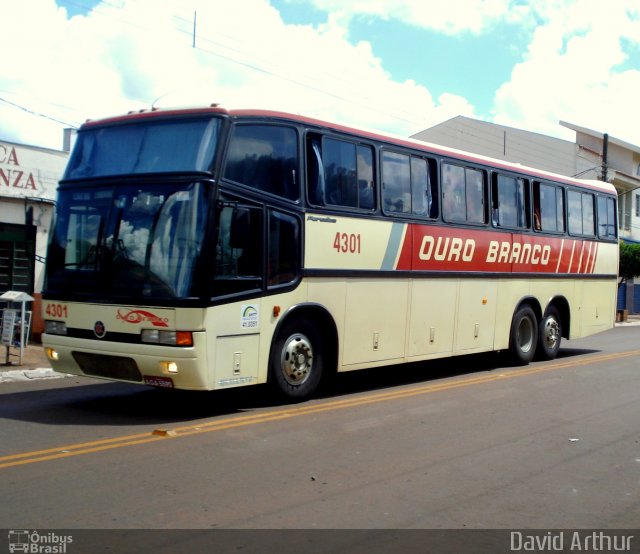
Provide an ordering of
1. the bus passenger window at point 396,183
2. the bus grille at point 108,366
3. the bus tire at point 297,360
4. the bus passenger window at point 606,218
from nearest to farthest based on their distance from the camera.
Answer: the bus grille at point 108,366
the bus tire at point 297,360
the bus passenger window at point 396,183
the bus passenger window at point 606,218

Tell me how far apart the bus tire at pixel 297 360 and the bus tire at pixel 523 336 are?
17.7ft

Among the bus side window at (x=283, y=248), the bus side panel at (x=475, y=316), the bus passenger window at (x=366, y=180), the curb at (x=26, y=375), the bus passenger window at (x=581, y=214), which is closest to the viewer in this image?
the bus side window at (x=283, y=248)

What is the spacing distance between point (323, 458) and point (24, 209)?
1233cm

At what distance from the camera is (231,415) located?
9.21 meters

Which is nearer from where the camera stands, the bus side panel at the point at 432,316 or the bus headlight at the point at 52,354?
the bus headlight at the point at 52,354

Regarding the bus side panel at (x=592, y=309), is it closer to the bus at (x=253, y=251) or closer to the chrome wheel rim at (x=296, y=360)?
the bus at (x=253, y=251)

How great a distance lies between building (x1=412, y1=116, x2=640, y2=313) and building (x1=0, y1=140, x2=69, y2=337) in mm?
32946

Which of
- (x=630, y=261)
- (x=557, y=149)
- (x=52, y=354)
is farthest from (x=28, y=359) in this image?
(x=557, y=149)

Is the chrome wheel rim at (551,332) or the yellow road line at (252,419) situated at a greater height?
the chrome wheel rim at (551,332)

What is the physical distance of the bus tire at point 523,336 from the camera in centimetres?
1441

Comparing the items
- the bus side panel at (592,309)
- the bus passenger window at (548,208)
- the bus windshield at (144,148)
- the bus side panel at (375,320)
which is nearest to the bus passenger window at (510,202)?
the bus passenger window at (548,208)

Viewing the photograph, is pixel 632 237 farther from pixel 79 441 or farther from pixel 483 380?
pixel 79 441
